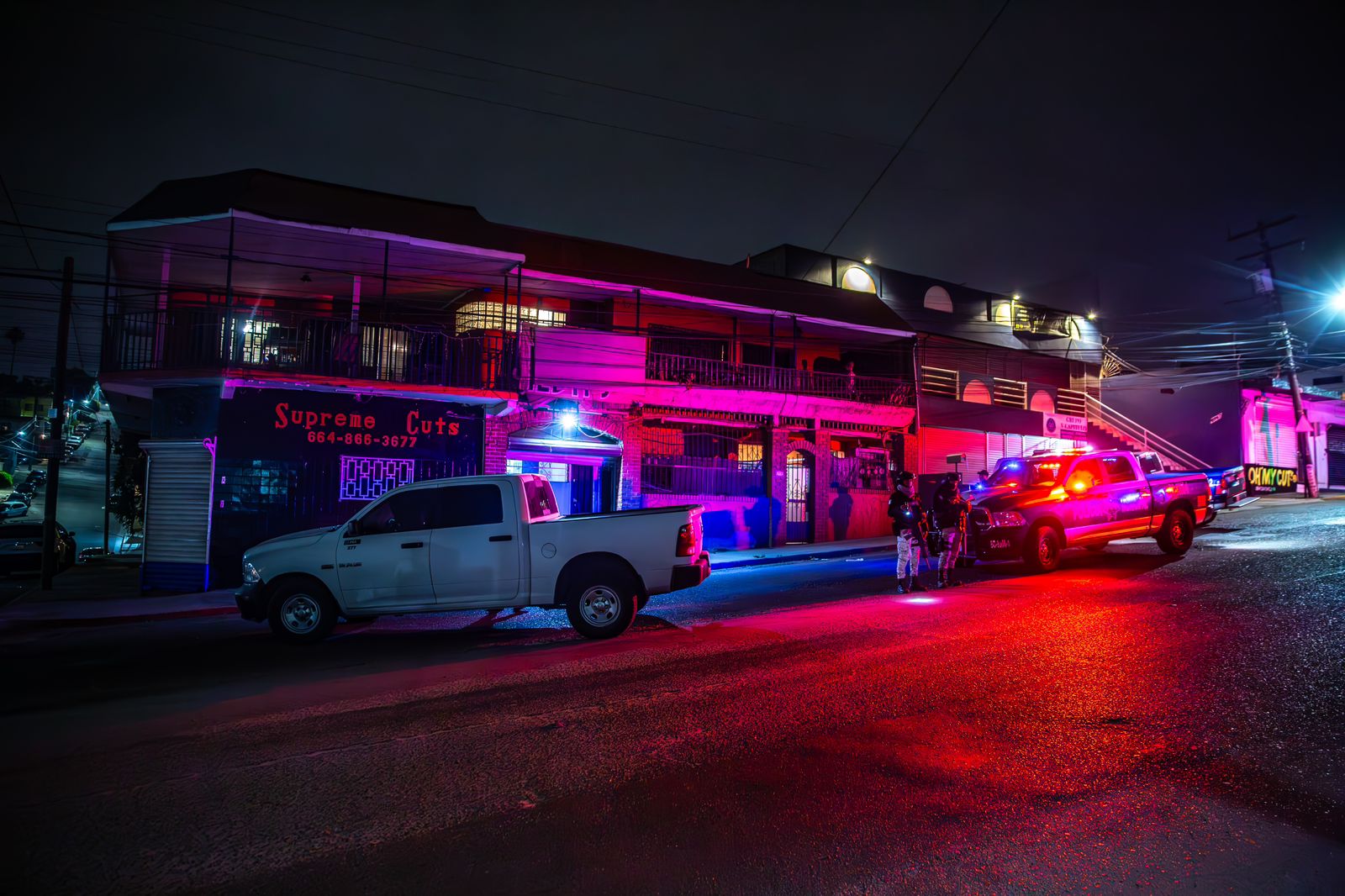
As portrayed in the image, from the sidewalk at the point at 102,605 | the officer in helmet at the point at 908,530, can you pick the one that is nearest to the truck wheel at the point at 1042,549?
the officer in helmet at the point at 908,530

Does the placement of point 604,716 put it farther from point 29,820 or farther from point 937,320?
point 937,320

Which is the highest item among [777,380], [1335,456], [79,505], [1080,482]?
[777,380]

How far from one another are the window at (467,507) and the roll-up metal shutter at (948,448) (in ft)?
67.5

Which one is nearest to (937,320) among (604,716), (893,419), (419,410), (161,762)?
(893,419)

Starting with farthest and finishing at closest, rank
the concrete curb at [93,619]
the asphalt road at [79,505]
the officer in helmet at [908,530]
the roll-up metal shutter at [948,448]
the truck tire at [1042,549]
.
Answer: the roll-up metal shutter at [948,448] < the asphalt road at [79,505] < the truck tire at [1042,549] < the officer in helmet at [908,530] < the concrete curb at [93,619]

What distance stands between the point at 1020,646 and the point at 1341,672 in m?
2.60

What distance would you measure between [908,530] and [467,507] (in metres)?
6.99

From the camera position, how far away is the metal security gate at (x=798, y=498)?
77.1 ft

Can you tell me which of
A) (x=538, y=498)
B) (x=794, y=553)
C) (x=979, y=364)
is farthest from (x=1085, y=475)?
(x=979, y=364)

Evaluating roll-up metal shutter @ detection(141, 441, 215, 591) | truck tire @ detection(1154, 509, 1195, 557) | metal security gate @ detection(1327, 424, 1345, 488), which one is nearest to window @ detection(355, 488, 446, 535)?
roll-up metal shutter @ detection(141, 441, 215, 591)

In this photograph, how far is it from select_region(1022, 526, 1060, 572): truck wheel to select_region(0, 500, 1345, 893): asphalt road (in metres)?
3.66

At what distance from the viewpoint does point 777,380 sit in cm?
2395

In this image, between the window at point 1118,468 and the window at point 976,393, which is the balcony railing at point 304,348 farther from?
the window at point 976,393

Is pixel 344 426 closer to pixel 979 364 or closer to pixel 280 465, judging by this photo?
pixel 280 465
